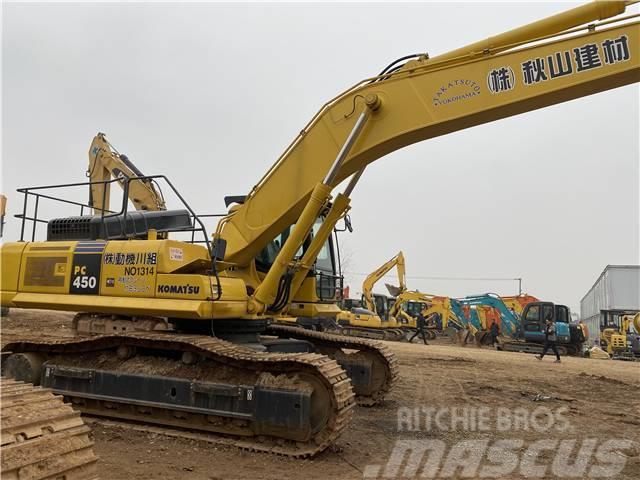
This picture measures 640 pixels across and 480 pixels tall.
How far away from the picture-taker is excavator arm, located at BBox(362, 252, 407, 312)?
28.8 m

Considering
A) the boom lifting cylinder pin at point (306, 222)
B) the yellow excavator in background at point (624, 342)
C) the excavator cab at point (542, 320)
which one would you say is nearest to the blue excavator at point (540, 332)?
the excavator cab at point (542, 320)

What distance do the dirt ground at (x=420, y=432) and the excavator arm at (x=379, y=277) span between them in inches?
663

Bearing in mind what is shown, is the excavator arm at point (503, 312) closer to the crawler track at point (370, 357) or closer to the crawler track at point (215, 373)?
the crawler track at point (370, 357)

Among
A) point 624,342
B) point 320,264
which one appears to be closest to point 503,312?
point 624,342

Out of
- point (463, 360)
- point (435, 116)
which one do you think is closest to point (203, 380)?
point (435, 116)

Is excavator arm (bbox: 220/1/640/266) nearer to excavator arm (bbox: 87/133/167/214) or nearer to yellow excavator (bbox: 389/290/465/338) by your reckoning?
excavator arm (bbox: 87/133/167/214)

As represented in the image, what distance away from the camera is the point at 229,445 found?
586 centimetres

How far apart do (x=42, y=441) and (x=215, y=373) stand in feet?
11.0

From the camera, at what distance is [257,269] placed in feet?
25.6

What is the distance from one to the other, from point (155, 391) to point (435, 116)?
14.6 ft

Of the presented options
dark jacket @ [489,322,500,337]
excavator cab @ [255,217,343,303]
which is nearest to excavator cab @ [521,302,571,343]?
dark jacket @ [489,322,500,337]

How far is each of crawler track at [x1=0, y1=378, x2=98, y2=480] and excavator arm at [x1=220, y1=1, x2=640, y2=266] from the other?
4.04m

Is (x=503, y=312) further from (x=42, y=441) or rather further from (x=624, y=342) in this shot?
(x=42, y=441)

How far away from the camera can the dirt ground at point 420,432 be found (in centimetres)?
516
